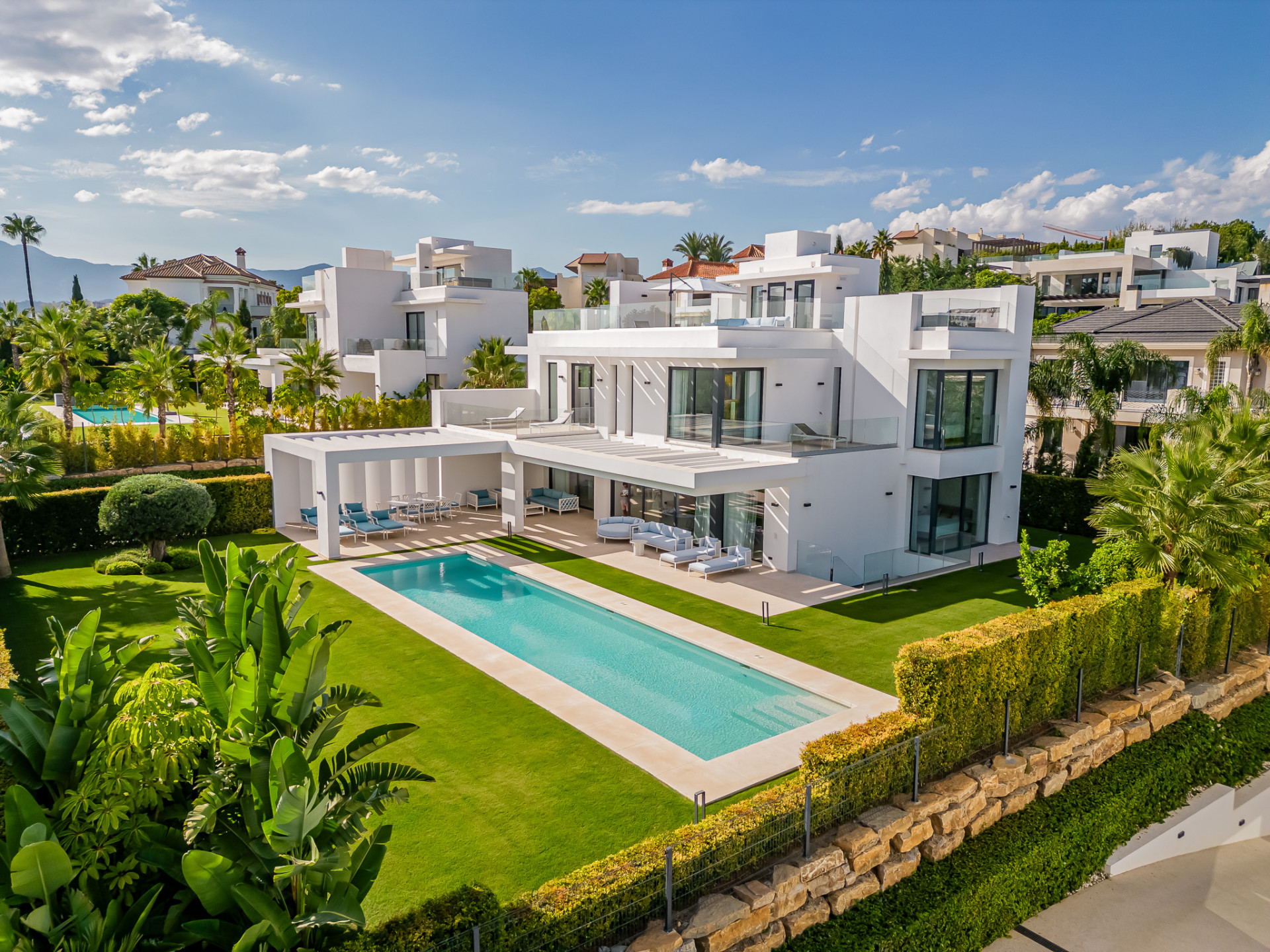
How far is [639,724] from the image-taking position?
13.5m

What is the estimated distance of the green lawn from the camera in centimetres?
968

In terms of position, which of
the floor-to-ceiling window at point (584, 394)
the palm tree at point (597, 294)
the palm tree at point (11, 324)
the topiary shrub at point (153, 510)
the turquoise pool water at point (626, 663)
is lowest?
the turquoise pool water at point (626, 663)

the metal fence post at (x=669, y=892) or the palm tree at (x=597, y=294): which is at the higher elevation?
the palm tree at (x=597, y=294)

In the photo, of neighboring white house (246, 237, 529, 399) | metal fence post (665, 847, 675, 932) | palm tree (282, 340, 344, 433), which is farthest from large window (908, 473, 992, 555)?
palm tree (282, 340, 344, 433)

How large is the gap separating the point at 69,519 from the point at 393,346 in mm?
19176

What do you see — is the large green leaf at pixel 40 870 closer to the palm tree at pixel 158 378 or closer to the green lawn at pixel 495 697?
the green lawn at pixel 495 697

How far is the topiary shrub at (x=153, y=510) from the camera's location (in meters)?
21.5

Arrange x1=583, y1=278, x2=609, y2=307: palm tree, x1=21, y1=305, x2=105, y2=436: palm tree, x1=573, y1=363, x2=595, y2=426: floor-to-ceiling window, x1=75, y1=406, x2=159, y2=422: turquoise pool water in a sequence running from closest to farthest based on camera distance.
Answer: x1=573, y1=363, x2=595, y2=426: floor-to-ceiling window, x1=21, y1=305, x2=105, y2=436: palm tree, x1=75, y1=406, x2=159, y2=422: turquoise pool water, x1=583, y1=278, x2=609, y2=307: palm tree

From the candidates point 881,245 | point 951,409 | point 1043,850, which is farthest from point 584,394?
point 881,245

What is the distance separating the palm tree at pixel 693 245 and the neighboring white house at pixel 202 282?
47968 millimetres

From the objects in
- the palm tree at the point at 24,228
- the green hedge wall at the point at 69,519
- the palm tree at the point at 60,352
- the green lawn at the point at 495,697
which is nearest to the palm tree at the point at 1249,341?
the green lawn at the point at 495,697

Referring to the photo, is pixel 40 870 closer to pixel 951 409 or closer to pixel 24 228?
pixel 951 409

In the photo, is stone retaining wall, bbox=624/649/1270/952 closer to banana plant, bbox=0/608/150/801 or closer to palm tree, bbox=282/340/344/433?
banana plant, bbox=0/608/150/801

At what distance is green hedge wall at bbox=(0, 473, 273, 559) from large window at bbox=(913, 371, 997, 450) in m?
20.6
